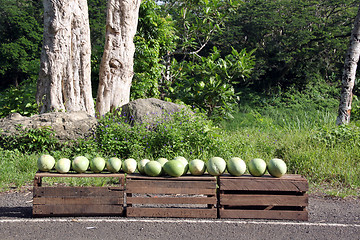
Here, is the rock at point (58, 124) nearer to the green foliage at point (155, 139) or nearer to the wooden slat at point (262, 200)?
the green foliage at point (155, 139)

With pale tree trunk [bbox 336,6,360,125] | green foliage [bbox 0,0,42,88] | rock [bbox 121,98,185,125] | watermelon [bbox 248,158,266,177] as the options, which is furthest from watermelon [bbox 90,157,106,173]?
green foliage [bbox 0,0,42,88]

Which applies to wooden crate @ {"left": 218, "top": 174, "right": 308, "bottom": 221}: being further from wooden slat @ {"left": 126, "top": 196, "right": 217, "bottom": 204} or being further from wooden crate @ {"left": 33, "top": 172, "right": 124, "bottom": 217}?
wooden crate @ {"left": 33, "top": 172, "right": 124, "bottom": 217}

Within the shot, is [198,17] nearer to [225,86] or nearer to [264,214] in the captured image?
[225,86]

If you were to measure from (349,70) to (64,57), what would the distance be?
650 centimetres

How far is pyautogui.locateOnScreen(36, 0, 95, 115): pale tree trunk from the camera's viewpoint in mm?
7781

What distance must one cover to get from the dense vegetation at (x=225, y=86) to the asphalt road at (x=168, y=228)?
1.62 m

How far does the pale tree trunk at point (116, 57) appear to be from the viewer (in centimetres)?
874

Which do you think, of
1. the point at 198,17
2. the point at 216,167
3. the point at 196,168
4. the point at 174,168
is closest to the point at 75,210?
the point at 174,168

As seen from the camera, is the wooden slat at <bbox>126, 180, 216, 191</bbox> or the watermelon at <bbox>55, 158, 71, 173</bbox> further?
the watermelon at <bbox>55, 158, 71, 173</bbox>

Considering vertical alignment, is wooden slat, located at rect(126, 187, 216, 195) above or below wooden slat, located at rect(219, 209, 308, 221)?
above

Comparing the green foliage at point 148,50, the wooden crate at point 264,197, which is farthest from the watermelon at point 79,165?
the green foliage at point 148,50

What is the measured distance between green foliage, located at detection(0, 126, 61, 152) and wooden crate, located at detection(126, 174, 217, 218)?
11.2 ft

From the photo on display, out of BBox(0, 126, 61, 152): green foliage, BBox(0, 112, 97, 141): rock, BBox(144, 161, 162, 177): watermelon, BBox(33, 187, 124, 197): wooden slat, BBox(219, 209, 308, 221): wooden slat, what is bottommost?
BBox(219, 209, 308, 221): wooden slat

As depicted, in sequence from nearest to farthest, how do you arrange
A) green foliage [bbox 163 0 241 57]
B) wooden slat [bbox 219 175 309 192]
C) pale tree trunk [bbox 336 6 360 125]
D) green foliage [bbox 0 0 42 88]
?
wooden slat [bbox 219 175 309 192]
pale tree trunk [bbox 336 6 360 125]
green foliage [bbox 163 0 241 57]
green foliage [bbox 0 0 42 88]
